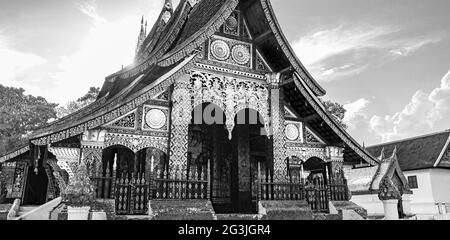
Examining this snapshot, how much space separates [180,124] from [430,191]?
2253 centimetres

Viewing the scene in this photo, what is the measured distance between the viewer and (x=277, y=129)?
1130 cm

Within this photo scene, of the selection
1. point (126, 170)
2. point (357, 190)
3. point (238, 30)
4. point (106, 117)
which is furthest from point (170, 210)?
point (357, 190)

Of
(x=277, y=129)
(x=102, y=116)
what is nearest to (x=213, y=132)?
(x=277, y=129)

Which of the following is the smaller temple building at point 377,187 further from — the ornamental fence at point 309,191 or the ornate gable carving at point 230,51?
the ornate gable carving at point 230,51

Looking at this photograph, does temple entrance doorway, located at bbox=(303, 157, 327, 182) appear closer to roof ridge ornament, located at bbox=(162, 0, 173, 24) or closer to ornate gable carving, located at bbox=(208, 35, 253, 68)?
ornate gable carving, located at bbox=(208, 35, 253, 68)

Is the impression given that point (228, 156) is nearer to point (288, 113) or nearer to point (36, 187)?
point (288, 113)

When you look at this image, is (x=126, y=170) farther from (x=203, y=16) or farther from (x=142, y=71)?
(x=203, y=16)

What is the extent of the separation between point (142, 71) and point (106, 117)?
213cm

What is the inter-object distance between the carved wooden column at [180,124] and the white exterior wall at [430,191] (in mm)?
21014

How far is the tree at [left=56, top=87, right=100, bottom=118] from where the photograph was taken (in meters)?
36.1

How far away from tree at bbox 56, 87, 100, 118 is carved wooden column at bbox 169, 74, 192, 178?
92.7ft

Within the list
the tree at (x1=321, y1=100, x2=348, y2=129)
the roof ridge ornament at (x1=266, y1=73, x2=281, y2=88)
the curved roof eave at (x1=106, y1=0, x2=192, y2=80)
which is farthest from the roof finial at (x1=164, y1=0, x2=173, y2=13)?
the tree at (x1=321, y1=100, x2=348, y2=129)

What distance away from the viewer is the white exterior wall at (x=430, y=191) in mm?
24906

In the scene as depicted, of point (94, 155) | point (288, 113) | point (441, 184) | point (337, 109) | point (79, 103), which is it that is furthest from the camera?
point (79, 103)
